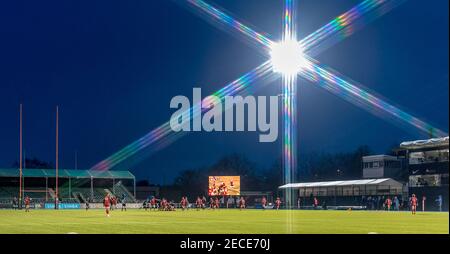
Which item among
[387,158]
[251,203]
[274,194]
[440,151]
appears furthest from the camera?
[274,194]

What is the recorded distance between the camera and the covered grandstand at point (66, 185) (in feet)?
283

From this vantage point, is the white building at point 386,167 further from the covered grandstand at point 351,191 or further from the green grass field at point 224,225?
the green grass field at point 224,225

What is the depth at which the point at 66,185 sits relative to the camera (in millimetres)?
93875

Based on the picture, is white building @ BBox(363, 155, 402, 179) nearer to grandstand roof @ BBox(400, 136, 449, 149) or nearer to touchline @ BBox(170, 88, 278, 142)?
grandstand roof @ BBox(400, 136, 449, 149)

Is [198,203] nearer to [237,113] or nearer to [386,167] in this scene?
[237,113]

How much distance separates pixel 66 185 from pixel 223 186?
74.7 feet

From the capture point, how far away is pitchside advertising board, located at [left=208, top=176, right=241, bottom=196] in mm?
88125

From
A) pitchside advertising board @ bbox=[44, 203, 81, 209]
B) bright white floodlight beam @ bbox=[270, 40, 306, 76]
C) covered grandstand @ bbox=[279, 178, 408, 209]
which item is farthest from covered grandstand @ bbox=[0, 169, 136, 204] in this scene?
bright white floodlight beam @ bbox=[270, 40, 306, 76]

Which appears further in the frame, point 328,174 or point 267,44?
point 328,174

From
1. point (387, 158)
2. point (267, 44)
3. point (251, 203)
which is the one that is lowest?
point (251, 203)

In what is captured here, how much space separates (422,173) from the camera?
71.1 m
